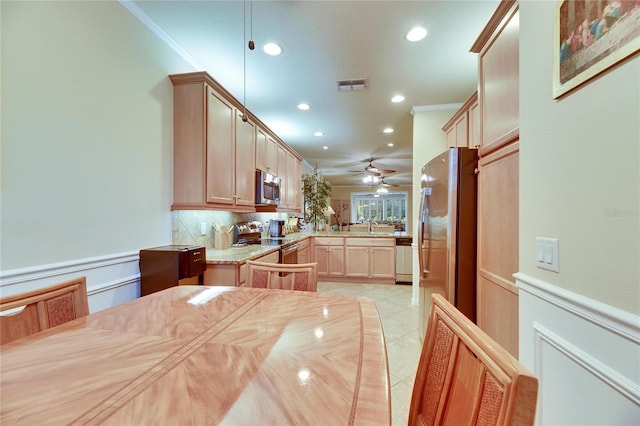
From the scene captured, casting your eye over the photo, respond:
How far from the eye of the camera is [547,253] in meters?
0.97

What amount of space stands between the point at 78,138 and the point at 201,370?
1.63 metres

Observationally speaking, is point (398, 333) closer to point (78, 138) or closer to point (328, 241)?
point (328, 241)

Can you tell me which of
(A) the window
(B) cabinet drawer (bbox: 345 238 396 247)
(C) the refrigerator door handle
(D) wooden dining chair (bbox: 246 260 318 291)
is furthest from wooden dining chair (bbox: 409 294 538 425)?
(A) the window

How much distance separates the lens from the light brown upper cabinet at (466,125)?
2.28 m

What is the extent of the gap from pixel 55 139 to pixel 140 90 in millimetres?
753

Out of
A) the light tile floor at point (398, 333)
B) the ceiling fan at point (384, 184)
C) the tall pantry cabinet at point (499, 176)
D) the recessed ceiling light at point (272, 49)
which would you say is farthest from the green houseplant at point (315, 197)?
the tall pantry cabinet at point (499, 176)

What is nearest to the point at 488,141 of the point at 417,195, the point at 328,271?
the point at 417,195

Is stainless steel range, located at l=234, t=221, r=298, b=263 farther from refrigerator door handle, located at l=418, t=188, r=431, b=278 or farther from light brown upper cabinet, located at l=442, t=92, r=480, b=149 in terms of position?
light brown upper cabinet, located at l=442, t=92, r=480, b=149

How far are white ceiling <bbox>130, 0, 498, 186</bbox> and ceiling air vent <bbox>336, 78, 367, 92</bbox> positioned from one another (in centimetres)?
6

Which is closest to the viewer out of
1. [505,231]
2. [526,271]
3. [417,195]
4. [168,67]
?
[526,271]

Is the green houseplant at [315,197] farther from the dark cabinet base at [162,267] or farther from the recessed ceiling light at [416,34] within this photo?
the dark cabinet base at [162,267]

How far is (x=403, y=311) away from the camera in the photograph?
331cm

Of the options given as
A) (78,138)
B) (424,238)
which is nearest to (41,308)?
(78,138)

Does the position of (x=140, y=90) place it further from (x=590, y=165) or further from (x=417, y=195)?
(x=417, y=195)
